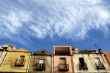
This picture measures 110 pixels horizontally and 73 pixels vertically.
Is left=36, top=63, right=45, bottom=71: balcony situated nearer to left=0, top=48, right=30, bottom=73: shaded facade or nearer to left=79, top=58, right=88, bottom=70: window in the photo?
left=0, top=48, right=30, bottom=73: shaded facade

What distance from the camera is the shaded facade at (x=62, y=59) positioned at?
29633 mm

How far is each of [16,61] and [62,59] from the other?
7477 mm

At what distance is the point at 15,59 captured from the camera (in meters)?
31.2

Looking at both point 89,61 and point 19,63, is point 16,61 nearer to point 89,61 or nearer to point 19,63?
point 19,63

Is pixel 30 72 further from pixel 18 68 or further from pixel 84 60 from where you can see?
pixel 84 60

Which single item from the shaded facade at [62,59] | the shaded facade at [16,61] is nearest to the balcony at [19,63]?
the shaded facade at [16,61]

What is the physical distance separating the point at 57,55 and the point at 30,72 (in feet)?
18.6

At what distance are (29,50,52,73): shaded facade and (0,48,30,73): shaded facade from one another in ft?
2.80

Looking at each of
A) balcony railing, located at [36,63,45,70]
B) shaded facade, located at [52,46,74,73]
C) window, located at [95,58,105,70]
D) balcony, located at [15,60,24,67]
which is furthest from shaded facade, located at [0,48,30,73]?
window, located at [95,58,105,70]

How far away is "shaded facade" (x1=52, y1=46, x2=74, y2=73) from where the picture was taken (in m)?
29.6

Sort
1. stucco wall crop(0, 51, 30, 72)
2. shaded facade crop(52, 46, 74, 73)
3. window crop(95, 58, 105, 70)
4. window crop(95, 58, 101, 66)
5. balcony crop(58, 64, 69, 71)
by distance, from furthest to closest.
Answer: window crop(95, 58, 101, 66) → window crop(95, 58, 105, 70) → shaded facade crop(52, 46, 74, 73) → balcony crop(58, 64, 69, 71) → stucco wall crop(0, 51, 30, 72)

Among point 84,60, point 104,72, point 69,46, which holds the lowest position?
point 104,72

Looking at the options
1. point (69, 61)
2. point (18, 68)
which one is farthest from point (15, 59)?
point (69, 61)

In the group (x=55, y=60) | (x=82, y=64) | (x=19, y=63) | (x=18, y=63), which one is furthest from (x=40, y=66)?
(x=82, y=64)
